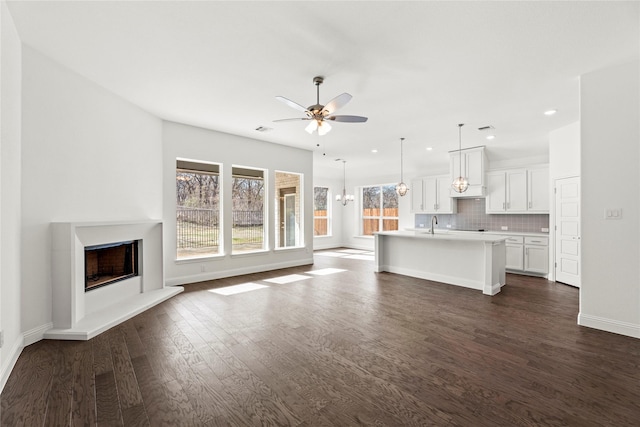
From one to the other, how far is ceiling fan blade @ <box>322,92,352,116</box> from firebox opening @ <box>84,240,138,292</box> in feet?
10.9

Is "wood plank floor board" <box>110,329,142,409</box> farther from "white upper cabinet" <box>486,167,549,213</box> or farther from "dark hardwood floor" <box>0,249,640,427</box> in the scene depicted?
"white upper cabinet" <box>486,167,549,213</box>

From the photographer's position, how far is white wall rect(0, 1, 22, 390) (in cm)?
239

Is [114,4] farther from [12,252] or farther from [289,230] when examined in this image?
[289,230]

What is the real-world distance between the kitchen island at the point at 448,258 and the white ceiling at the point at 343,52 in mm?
2154

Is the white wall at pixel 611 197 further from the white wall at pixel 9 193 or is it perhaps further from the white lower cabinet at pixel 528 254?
the white wall at pixel 9 193

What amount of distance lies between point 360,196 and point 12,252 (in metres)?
9.61

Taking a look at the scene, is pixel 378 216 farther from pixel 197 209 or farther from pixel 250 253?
pixel 197 209

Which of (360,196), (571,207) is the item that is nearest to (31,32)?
(571,207)

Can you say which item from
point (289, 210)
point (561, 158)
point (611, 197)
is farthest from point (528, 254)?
point (289, 210)

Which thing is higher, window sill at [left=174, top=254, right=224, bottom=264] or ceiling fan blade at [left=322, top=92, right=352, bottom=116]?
ceiling fan blade at [left=322, top=92, right=352, bottom=116]

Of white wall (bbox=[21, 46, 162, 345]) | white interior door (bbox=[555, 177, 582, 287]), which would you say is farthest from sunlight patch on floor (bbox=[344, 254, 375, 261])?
white wall (bbox=[21, 46, 162, 345])

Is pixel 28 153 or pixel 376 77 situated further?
pixel 376 77

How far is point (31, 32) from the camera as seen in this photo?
274 cm

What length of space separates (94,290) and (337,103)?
3.78 meters
